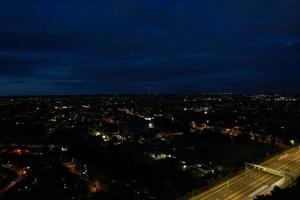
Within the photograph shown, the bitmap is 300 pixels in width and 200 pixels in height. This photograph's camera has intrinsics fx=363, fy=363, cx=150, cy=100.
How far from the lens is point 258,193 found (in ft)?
123

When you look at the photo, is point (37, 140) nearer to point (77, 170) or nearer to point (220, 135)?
point (77, 170)

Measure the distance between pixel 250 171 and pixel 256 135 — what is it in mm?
44062

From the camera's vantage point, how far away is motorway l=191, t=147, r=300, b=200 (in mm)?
37469

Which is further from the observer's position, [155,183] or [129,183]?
[129,183]

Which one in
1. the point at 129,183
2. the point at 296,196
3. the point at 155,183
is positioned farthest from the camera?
the point at 129,183

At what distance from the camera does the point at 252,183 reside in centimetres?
4212

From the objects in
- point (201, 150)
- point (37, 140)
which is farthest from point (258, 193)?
point (37, 140)

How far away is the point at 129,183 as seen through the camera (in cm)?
4681

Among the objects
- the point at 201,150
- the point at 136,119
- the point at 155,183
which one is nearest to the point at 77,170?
the point at 155,183

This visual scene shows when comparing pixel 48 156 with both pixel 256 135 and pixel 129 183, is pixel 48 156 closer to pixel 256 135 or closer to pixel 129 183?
pixel 129 183

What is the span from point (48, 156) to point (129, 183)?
2534 centimetres

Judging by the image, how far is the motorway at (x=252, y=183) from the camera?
37.5 metres

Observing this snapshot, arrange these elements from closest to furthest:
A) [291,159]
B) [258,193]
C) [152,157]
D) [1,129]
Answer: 1. [258,193]
2. [291,159]
3. [152,157]
4. [1,129]

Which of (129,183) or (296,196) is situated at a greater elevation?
(296,196)
